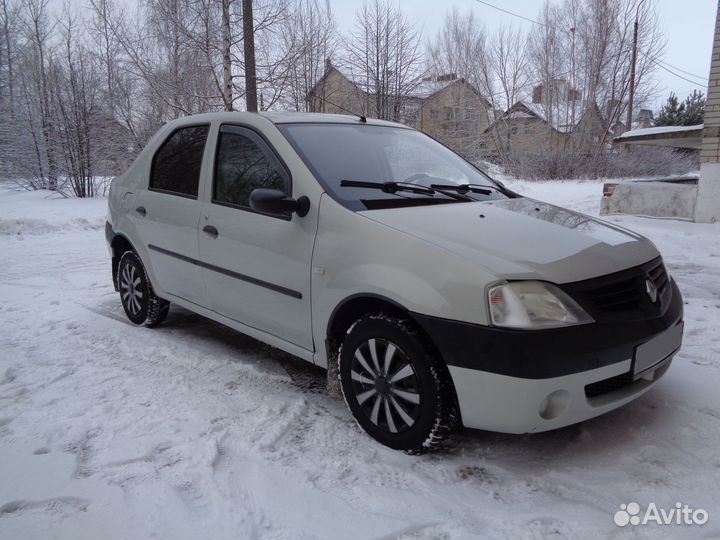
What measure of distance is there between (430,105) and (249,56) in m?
→ 14.1

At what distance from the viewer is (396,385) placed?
262 centimetres

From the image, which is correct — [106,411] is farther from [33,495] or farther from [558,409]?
[558,409]

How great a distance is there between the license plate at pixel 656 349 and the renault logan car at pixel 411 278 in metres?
0.01

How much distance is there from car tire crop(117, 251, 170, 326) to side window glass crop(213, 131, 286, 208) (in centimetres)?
140

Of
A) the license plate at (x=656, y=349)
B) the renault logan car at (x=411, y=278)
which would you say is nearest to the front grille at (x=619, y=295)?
the renault logan car at (x=411, y=278)

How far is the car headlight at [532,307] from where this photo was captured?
7.54ft

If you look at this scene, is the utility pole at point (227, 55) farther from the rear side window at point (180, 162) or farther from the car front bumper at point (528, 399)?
the car front bumper at point (528, 399)

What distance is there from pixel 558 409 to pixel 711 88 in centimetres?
965

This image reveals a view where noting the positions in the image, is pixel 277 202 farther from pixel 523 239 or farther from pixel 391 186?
pixel 523 239

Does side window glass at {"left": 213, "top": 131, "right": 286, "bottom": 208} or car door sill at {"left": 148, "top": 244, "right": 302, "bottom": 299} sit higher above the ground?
side window glass at {"left": 213, "top": 131, "right": 286, "bottom": 208}

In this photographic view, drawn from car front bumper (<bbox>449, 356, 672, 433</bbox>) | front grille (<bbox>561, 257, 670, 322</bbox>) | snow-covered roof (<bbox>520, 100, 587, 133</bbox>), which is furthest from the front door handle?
snow-covered roof (<bbox>520, 100, 587, 133</bbox>)

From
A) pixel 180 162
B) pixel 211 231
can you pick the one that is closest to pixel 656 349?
pixel 211 231

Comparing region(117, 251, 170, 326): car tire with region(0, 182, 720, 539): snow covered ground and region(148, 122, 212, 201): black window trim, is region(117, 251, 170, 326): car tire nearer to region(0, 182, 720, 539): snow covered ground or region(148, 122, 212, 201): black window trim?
region(0, 182, 720, 539): snow covered ground

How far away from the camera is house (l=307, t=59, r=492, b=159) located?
57.3 ft
